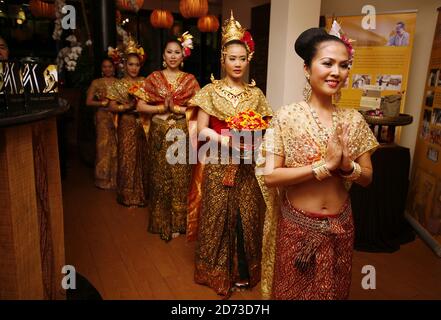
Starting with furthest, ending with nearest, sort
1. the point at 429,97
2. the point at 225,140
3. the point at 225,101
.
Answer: the point at 429,97, the point at 225,101, the point at 225,140

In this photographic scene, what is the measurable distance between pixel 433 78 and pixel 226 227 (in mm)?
2622

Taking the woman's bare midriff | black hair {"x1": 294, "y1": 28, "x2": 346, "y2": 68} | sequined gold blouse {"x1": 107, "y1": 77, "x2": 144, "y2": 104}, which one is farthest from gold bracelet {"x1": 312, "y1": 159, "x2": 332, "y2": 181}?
sequined gold blouse {"x1": 107, "y1": 77, "x2": 144, "y2": 104}

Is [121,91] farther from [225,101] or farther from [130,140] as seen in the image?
[225,101]

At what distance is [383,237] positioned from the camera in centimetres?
360

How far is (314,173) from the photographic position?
61.9 inches

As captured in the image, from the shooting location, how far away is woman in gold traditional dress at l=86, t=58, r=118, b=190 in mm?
5133

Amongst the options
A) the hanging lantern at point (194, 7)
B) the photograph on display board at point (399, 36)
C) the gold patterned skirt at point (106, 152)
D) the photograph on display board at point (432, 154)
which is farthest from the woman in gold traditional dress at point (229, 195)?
the hanging lantern at point (194, 7)

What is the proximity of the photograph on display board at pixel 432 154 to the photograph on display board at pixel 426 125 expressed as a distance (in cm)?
13

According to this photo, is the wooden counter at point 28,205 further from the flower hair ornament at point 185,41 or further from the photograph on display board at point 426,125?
the photograph on display board at point 426,125

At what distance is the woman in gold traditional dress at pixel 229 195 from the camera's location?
2.60m

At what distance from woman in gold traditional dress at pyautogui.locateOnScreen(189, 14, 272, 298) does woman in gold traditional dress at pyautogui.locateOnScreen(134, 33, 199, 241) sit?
0.82 m

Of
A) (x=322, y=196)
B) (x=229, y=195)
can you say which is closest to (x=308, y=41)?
(x=322, y=196)

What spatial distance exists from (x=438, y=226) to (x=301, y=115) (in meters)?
2.62

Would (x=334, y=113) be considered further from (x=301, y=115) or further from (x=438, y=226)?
(x=438, y=226)
